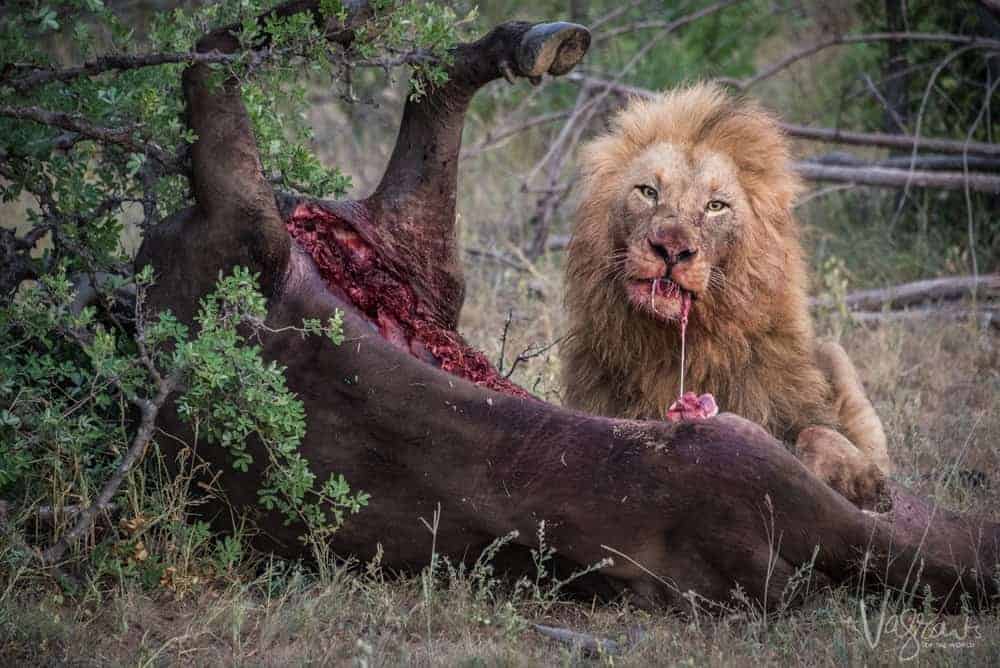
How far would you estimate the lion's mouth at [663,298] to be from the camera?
429 centimetres

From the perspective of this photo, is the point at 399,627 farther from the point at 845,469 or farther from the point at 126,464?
the point at 845,469

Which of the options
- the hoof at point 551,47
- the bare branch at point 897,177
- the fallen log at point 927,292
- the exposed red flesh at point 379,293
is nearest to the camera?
the hoof at point 551,47

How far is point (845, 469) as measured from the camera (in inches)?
146

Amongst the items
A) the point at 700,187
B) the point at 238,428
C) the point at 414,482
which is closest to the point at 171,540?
the point at 238,428

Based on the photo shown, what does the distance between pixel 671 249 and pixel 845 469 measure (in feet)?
3.14

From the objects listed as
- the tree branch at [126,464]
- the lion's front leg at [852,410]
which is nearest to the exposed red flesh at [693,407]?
the lion's front leg at [852,410]

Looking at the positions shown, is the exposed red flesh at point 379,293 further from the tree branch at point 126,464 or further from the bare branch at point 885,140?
the bare branch at point 885,140

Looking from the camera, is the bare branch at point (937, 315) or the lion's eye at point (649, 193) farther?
the bare branch at point (937, 315)

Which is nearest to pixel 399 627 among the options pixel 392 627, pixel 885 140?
pixel 392 627

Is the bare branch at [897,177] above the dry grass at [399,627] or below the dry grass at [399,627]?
above

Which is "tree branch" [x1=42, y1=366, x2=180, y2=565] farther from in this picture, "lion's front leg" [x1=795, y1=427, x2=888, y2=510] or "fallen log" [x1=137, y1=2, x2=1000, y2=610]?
"lion's front leg" [x1=795, y1=427, x2=888, y2=510]

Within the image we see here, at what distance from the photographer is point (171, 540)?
12.5 ft

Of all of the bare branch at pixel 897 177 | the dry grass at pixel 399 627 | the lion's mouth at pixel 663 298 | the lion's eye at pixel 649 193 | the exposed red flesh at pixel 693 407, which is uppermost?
the bare branch at pixel 897 177

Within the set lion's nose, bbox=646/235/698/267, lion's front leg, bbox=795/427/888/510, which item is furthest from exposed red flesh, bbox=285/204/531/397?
lion's front leg, bbox=795/427/888/510
